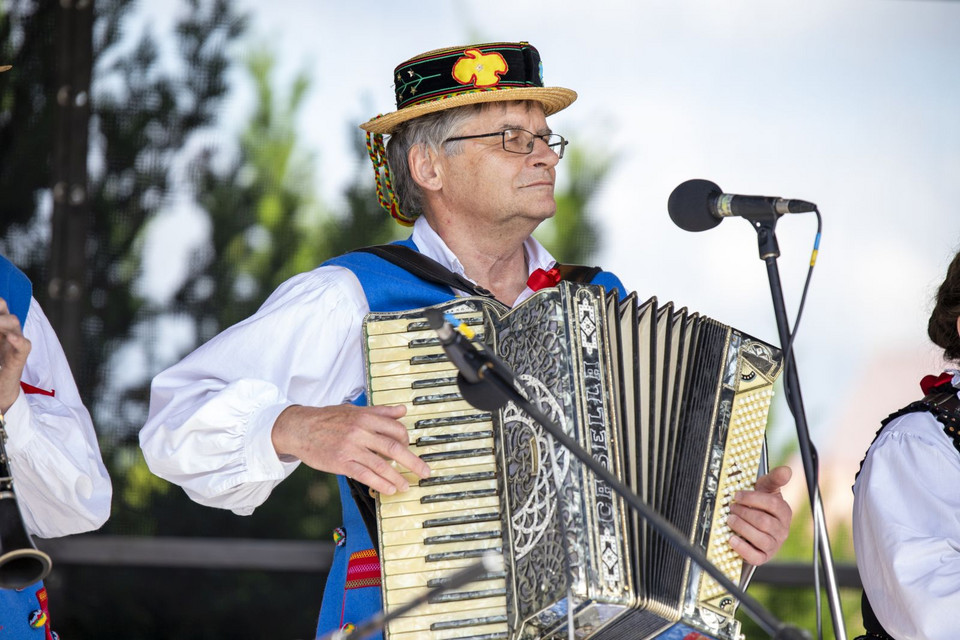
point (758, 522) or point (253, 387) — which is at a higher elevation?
point (253, 387)

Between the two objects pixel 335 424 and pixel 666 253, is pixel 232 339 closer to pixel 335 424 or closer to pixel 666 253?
pixel 335 424

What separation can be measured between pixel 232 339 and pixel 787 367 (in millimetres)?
1189

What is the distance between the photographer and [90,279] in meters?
4.33

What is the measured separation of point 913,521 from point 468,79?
4.88ft

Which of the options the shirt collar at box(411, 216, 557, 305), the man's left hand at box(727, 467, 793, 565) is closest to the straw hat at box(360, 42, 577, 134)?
the shirt collar at box(411, 216, 557, 305)

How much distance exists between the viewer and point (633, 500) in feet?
5.53

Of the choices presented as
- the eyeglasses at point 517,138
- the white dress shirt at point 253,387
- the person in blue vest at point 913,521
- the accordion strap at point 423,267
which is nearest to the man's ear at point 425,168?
the eyeglasses at point 517,138

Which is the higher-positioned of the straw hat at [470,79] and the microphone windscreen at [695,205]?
the straw hat at [470,79]

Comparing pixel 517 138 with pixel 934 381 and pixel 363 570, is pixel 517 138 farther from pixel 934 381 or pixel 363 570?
pixel 934 381

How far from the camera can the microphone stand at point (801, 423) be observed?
189 cm

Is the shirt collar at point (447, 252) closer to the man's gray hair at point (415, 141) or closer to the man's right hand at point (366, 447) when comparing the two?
the man's gray hair at point (415, 141)

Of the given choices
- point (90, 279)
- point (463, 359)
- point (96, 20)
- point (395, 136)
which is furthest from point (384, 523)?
point (96, 20)

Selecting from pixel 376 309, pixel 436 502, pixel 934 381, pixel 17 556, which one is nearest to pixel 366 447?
pixel 436 502

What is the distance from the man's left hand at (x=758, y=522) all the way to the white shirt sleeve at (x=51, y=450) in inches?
56.3
